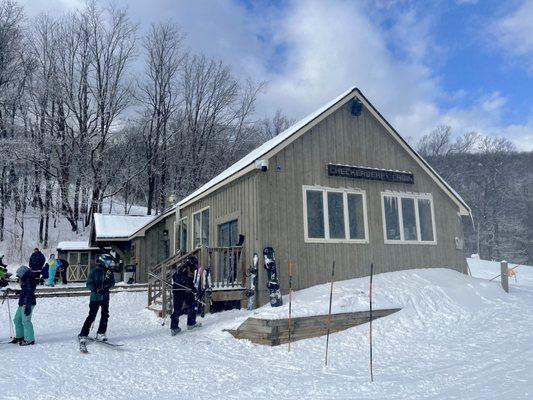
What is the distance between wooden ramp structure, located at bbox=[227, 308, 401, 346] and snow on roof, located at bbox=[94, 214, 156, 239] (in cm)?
1377

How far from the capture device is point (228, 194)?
13680 millimetres

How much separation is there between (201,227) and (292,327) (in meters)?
7.33

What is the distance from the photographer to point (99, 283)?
9.14 meters

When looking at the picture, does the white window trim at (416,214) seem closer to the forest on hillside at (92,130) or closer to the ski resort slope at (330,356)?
the ski resort slope at (330,356)

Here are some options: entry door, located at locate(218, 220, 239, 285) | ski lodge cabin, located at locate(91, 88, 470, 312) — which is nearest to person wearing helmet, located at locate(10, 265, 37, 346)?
ski lodge cabin, located at locate(91, 88, 470, 312)

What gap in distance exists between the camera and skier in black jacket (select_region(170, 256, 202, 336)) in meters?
10.2

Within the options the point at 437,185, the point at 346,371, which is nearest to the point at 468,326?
the point at 346,371

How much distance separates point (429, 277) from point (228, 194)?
609 cm

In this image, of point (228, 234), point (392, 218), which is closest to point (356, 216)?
point (392, 218)

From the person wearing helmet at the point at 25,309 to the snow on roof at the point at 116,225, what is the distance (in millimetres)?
13042

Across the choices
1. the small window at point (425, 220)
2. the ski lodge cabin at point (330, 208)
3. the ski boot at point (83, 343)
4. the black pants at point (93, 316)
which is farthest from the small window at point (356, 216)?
the ski boot at point (83, 343)

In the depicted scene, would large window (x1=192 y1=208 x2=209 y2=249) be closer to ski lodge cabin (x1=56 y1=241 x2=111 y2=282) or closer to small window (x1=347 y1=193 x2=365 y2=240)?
small window (x1=347 y1=193 x2=365 y2=240)

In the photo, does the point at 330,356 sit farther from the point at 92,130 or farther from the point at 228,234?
the point at 92,130

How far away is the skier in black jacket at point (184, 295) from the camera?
33.6 feet
